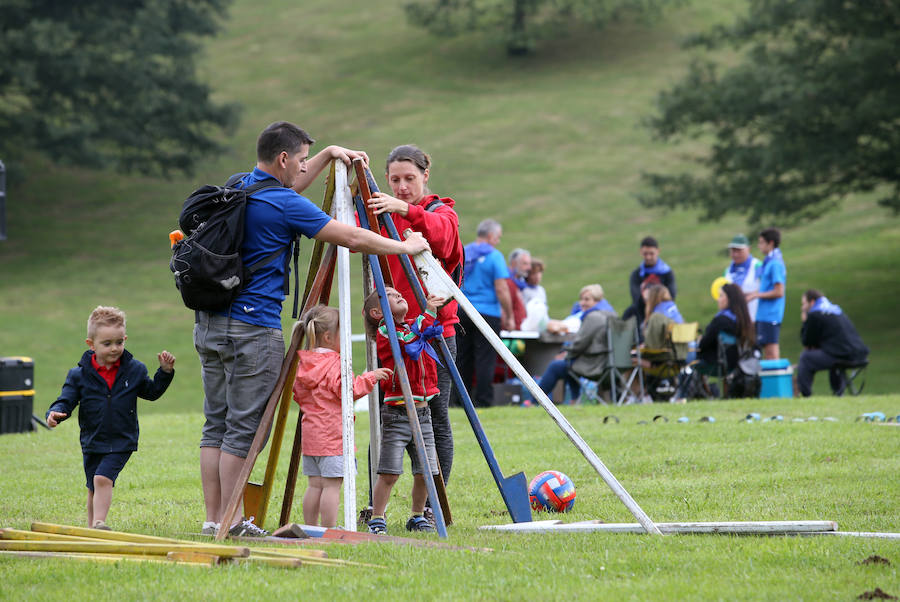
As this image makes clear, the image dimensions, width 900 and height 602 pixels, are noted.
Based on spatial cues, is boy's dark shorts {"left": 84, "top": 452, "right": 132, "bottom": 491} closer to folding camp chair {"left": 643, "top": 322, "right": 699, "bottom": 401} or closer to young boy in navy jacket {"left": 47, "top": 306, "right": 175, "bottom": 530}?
young boy in navy jacket {"left": 47, "top": 306, "right": 175, "bottom": 530}

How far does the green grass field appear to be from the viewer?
4.95m

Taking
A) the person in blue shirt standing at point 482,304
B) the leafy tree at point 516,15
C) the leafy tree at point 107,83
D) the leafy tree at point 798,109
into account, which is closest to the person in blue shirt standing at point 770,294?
the person in blue shirt standing at point 482,304

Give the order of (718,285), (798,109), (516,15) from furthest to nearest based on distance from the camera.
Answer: (516,15) → (798,109) → (718,285)

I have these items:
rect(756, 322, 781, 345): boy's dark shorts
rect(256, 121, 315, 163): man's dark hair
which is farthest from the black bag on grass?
rect(256, 121, 315, 163): man's dark hair

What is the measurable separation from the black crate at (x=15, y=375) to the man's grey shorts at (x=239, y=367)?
706 cm

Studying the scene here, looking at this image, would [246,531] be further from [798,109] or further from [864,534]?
[798,109]

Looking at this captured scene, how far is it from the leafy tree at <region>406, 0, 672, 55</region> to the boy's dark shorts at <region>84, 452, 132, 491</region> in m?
50.7

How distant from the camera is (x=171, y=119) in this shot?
36375mm

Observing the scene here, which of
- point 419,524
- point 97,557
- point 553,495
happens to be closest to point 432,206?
point 419,524

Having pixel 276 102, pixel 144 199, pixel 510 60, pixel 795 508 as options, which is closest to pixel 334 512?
pixel 795 508

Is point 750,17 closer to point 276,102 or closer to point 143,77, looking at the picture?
point 143,77

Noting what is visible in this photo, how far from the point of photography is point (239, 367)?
5.83 metres

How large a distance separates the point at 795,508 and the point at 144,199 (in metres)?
38.2

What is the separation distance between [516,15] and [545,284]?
28.9 metres
